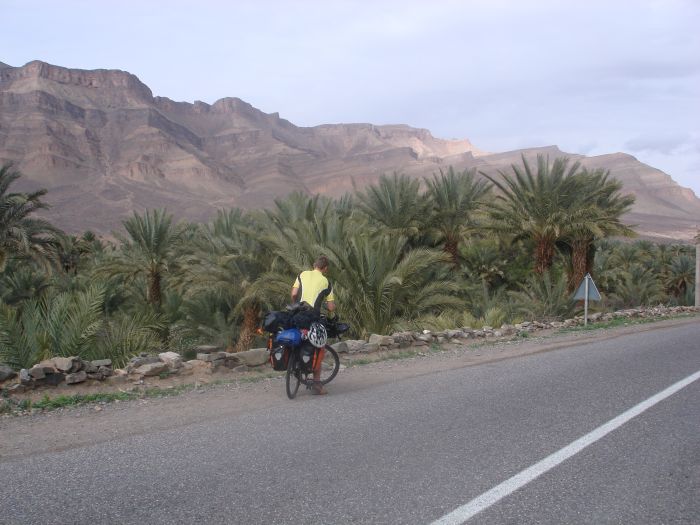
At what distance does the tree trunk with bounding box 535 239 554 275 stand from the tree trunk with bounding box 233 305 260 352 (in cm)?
945

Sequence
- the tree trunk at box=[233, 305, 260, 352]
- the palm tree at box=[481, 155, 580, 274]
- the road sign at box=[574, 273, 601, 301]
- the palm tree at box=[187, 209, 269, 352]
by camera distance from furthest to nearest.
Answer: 1. the palm tree at box=[481, 155, 580, 274]
2. the tree trunk at box=[233, 305, 260, 352]
3. the palm tree at box=[187, 209, 269, 352]
4. the road sign at box=[574, 273, 601, 301]

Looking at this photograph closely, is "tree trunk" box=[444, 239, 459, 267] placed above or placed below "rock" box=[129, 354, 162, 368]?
above

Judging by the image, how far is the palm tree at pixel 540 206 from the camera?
2059cm

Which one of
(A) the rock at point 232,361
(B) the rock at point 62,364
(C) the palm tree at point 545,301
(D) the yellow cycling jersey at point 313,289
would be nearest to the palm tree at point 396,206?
(C) the palm tree at point 545,301

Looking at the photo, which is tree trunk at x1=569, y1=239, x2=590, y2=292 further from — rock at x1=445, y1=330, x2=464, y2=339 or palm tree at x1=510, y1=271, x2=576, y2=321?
rock at x1=445, y1=330, x2=464, y2=339

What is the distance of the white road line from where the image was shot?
389 cm

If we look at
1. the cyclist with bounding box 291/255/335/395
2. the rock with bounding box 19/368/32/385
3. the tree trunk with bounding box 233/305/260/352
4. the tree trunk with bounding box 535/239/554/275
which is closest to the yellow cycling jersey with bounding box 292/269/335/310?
the cyclist with bounding box 291/255/335/395

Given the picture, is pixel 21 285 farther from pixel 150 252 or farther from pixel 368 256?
pixel 368 256

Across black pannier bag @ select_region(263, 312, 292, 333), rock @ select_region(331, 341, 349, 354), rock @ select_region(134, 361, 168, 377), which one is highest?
black pannier bag @ select_region(263, 312, 292, 333)

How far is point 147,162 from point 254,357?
149 metres

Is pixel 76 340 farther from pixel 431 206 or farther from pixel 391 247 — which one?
pixel 431 206

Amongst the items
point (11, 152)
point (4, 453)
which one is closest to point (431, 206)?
point (4, 453)

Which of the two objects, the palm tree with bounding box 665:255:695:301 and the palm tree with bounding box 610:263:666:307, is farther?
the palm tree with bounding box 665:255:695:301

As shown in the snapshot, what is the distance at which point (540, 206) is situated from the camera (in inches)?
817
